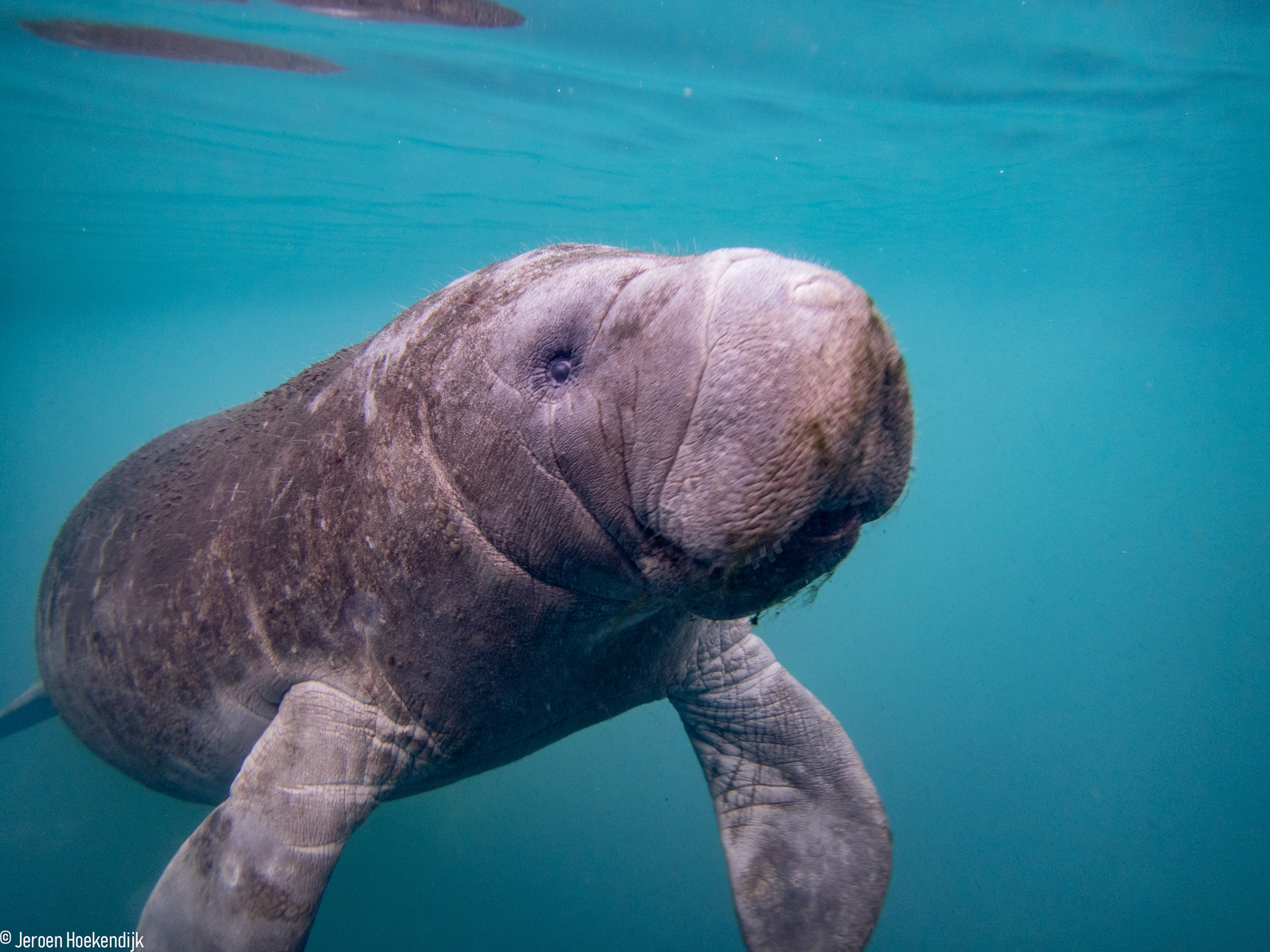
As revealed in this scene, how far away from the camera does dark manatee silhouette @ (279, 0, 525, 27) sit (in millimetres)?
8406

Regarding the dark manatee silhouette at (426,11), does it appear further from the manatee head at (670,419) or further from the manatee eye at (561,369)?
the manatee eye at (561,369)

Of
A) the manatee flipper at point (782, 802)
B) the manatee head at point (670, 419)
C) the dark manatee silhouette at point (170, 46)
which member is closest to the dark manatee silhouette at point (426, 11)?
the dark manatee silhouette at point (170, 46)

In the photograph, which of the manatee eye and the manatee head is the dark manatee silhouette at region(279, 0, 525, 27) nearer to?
the manatee head

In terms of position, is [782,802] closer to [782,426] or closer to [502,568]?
[502,568]

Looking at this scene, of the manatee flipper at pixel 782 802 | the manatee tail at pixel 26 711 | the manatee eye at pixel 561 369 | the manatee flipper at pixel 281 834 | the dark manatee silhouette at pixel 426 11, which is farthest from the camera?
the dark manatee silhouette at pixel 426 11

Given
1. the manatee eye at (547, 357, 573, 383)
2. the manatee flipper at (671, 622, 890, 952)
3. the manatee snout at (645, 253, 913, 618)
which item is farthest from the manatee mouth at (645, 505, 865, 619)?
the manatee flipper at (671, 622, 890, 952)

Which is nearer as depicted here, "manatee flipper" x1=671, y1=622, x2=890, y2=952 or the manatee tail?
"manatee flipper" x1=671, y1=622, x2=890, y2=952

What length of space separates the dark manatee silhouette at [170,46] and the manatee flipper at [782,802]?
36.3 feet

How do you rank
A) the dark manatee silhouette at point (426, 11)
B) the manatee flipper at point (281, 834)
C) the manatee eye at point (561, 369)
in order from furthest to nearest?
the dark manatee silhouette at point (426, 11) → the manatee flipper at point (281, 834) → the manatee eye at point (561, 369)

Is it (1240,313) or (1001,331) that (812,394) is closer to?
(1240,313)

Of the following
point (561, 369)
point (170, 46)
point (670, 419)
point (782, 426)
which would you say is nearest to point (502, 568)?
point (561, 369)

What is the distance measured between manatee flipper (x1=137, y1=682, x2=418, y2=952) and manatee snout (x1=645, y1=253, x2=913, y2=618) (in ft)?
5.38

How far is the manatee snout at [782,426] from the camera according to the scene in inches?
52.3

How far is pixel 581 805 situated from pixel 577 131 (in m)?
12.2
